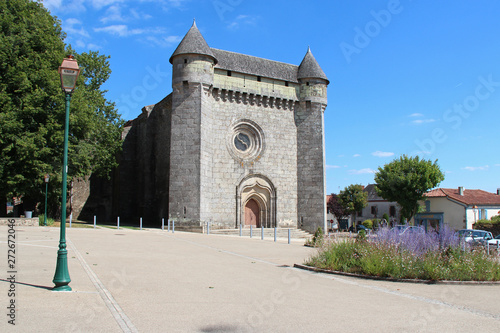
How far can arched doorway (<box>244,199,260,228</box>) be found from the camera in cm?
2895

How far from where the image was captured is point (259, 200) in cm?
2908

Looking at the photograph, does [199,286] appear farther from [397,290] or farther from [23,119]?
[23,119]

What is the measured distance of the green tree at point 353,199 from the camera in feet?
186

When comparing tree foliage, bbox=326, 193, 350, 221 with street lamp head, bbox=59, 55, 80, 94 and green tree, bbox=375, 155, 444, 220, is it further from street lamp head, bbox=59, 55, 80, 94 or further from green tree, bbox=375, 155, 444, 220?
street lamp head, bbox=59, 55, 80, 94

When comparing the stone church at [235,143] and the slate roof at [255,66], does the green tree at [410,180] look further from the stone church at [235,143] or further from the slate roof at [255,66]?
the slate roof at [255,66]

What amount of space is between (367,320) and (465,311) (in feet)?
5.86

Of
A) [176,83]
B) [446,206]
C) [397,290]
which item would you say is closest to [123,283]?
[397,290]

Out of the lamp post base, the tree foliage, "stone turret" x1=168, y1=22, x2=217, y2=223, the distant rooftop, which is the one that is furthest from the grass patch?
the tree foliage

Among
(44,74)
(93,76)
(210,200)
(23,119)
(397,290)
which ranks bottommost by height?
(397,290)

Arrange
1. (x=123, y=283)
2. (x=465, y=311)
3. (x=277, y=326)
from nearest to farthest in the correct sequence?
1. (x=277, y=326)
2. (x=465, y=311)
3. (x=123, y=283)

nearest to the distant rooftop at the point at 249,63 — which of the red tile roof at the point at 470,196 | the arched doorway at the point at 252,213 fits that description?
the arched doorway at the point at 252,213

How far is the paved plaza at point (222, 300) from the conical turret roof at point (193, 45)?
18.1m

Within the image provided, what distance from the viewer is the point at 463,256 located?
388 inches

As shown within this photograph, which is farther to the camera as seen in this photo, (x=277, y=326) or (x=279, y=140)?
(x=279, y=140)
